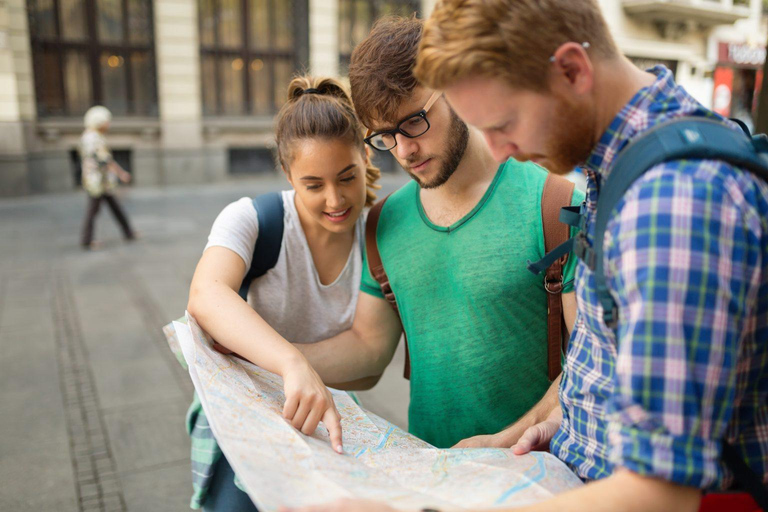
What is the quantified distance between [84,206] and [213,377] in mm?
11564

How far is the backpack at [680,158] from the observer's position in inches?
35.5

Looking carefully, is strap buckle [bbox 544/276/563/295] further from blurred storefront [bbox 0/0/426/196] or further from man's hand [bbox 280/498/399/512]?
blurred storefront [bbox 0/0/426/196]

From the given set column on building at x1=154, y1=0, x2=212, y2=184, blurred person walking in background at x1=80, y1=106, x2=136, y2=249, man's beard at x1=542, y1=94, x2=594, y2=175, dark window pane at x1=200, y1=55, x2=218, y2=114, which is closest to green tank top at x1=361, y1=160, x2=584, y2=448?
man's beard at x1=542, y1=94, x2=594, y2=175

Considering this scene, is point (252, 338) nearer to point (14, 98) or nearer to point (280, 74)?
point (14, 98)

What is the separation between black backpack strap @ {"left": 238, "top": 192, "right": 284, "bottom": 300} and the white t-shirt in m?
0.02

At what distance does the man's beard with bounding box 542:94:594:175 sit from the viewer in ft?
3.41

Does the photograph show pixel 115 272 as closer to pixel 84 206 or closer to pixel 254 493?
pixel 84 206

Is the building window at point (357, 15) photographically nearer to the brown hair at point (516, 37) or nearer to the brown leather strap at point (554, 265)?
the brown leather strap at point (554, 265)

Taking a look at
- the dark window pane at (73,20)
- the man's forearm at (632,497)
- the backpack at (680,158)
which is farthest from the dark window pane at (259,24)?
the man's forearm at (632,497)

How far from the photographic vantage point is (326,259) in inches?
83.5

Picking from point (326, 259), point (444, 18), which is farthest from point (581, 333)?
point (326, 259)

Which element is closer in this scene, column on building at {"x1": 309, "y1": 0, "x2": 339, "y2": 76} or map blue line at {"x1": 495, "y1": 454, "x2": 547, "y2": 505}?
map blue line at {"x1": 495, "y1": 454, "x2": 547, "y2": 505}

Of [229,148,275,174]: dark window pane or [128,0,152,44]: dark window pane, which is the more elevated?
[128,0,152,44]: dark window pane

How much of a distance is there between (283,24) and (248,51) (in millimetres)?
1057
